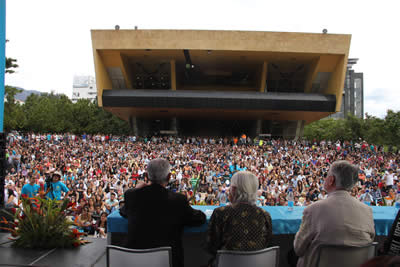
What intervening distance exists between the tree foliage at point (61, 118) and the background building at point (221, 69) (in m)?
16.9

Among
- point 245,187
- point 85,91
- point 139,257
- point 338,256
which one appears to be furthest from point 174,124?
point 85,91

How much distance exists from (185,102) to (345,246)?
25.6 m

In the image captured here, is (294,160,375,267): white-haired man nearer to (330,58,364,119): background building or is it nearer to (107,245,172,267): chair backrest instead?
(107,245,172,267): chair backrest

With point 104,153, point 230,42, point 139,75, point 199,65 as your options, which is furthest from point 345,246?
point 139,75

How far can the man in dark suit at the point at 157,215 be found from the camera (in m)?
2.41

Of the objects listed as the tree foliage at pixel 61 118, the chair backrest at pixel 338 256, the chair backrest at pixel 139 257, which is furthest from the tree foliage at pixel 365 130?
the tree foliage at pixel 61 118

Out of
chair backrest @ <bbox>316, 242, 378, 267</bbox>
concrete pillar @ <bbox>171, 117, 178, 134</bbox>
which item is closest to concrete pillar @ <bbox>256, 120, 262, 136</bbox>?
concrete pillar @ <bbox>171, 117, 178, 134</bbox>

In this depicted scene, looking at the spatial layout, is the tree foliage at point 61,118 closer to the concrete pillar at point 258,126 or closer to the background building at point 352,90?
the concrete pillar at point 258,126

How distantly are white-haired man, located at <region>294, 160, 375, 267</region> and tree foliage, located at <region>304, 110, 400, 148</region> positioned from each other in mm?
37074

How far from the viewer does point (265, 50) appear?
2512 cm

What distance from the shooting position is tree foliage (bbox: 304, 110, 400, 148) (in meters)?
33.7

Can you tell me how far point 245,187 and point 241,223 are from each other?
0.29 metres

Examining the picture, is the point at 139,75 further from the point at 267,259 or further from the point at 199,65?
the point at 267,259

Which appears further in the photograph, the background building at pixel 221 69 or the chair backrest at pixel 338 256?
the background building at pixel 221 69
